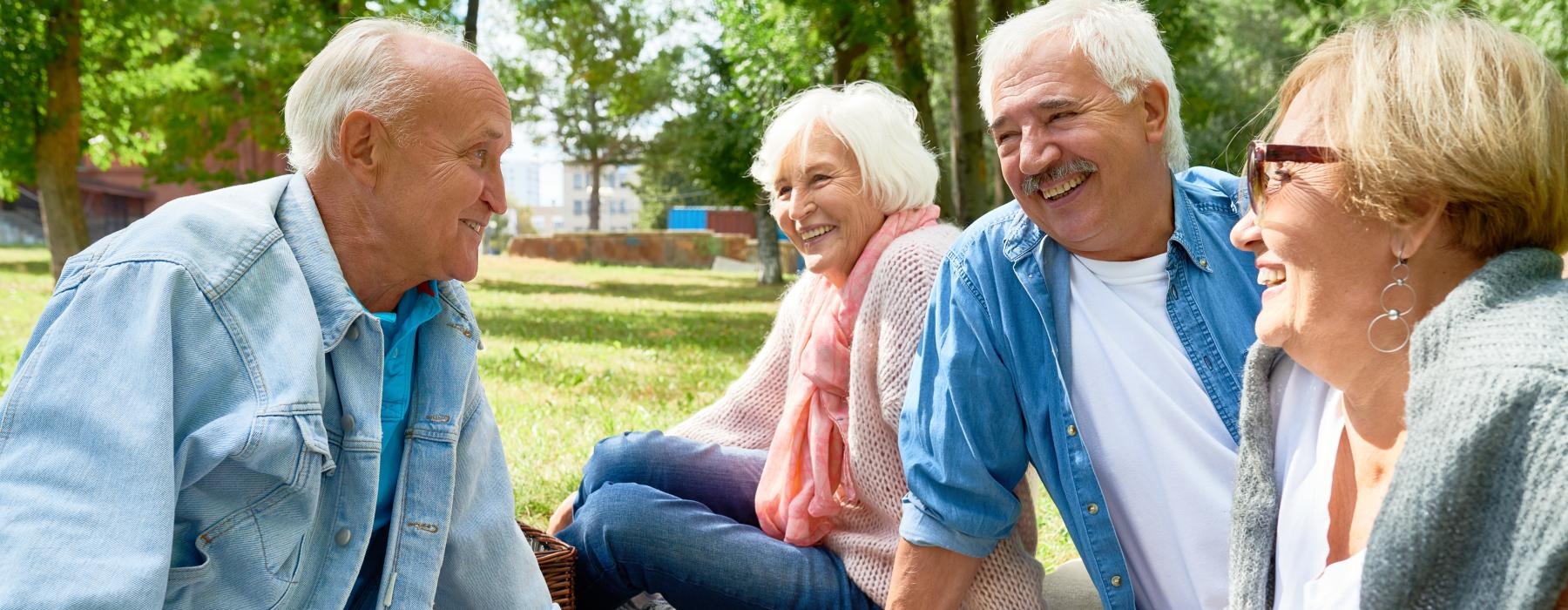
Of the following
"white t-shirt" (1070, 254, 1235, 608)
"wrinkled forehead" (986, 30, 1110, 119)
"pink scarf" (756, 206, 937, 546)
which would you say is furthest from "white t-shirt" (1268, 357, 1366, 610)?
"pink scarf" (756, 206, 937, 546)

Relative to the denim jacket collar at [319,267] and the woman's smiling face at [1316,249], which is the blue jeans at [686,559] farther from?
the woman's smiling face at [1316,249]

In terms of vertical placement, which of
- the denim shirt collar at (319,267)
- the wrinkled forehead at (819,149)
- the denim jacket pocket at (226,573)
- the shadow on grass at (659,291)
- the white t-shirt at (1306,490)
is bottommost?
the shadow on grass at (659,291)

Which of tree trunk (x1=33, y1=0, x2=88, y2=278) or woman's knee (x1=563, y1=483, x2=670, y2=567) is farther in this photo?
tree trunk (x1=33, y1=0, x2=88, y2=278)

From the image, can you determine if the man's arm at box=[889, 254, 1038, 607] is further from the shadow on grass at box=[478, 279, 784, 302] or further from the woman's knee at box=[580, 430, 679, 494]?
the shadow on grass at box=[478, 279, 784, 302]

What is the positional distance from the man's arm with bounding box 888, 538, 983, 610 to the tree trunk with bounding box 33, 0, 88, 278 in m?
14.7

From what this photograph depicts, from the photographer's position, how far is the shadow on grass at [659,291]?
749 inches

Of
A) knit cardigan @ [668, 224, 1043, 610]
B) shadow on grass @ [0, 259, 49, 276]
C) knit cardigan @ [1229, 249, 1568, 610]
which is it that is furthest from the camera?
shadow on grass @ [0, 259, 49, 276]

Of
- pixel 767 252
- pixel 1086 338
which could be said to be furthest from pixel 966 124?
pixel 767 252

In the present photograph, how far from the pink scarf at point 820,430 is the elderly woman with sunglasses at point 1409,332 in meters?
1.25

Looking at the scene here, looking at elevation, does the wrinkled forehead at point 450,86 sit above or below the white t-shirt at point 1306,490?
above

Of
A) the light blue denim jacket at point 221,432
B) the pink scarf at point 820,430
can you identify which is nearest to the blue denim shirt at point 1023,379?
the pink scarf at point 820,430

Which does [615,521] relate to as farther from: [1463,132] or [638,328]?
[638,328]

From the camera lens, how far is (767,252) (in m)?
24.2

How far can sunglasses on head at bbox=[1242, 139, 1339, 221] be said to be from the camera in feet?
5.51
